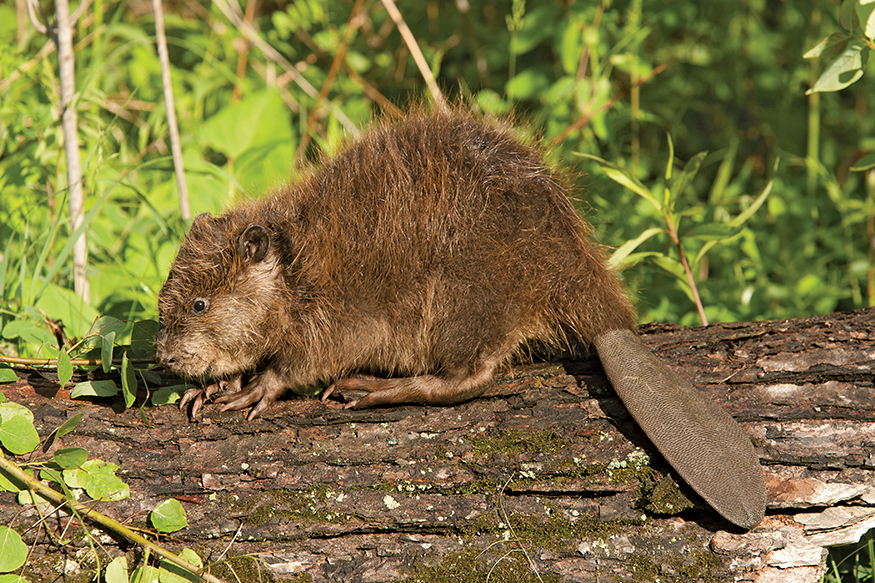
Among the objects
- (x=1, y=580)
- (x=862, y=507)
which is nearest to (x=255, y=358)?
(x=1, y=580)

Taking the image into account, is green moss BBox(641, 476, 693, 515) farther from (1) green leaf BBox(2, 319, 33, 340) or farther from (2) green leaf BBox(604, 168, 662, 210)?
A: (1) green leaf BBox(2, 319, 33, 340)

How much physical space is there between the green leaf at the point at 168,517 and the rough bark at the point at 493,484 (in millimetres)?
41

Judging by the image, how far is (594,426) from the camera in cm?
240

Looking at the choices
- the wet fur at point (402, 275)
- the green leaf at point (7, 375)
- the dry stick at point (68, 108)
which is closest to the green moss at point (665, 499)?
the wet fur at point (402, 275)

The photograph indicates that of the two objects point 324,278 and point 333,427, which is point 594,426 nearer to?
point 333,427

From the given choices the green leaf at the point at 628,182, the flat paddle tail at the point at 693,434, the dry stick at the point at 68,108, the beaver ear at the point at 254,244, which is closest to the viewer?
the flat paddle tail at the point at 693,434

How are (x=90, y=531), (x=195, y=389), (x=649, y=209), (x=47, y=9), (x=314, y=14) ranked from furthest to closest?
(x=47, y=9), (x=314, y=14), (x=649, y=209), (x=195, y=389), (x=90, y=531)

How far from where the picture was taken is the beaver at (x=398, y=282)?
2.70m

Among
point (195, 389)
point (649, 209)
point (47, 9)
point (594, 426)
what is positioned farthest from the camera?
point (47, 9)

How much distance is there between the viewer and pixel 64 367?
2346 millimetres

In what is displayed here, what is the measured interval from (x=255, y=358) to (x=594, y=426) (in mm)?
1366

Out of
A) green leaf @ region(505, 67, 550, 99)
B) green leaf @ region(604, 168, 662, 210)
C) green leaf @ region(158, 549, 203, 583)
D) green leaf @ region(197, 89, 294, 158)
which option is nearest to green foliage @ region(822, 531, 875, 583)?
green leaf @ region(604, 168, 662, 210)

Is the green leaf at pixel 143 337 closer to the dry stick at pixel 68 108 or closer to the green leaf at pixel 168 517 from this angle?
the dry stick at pixel 68 108

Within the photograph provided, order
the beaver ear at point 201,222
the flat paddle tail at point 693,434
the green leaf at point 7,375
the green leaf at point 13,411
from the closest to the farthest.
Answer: the flat paddle tail at point 693,434 < the green leaf at point 13,411 < the green leaf at point 7,375 < the beaver ear at point 201,222
